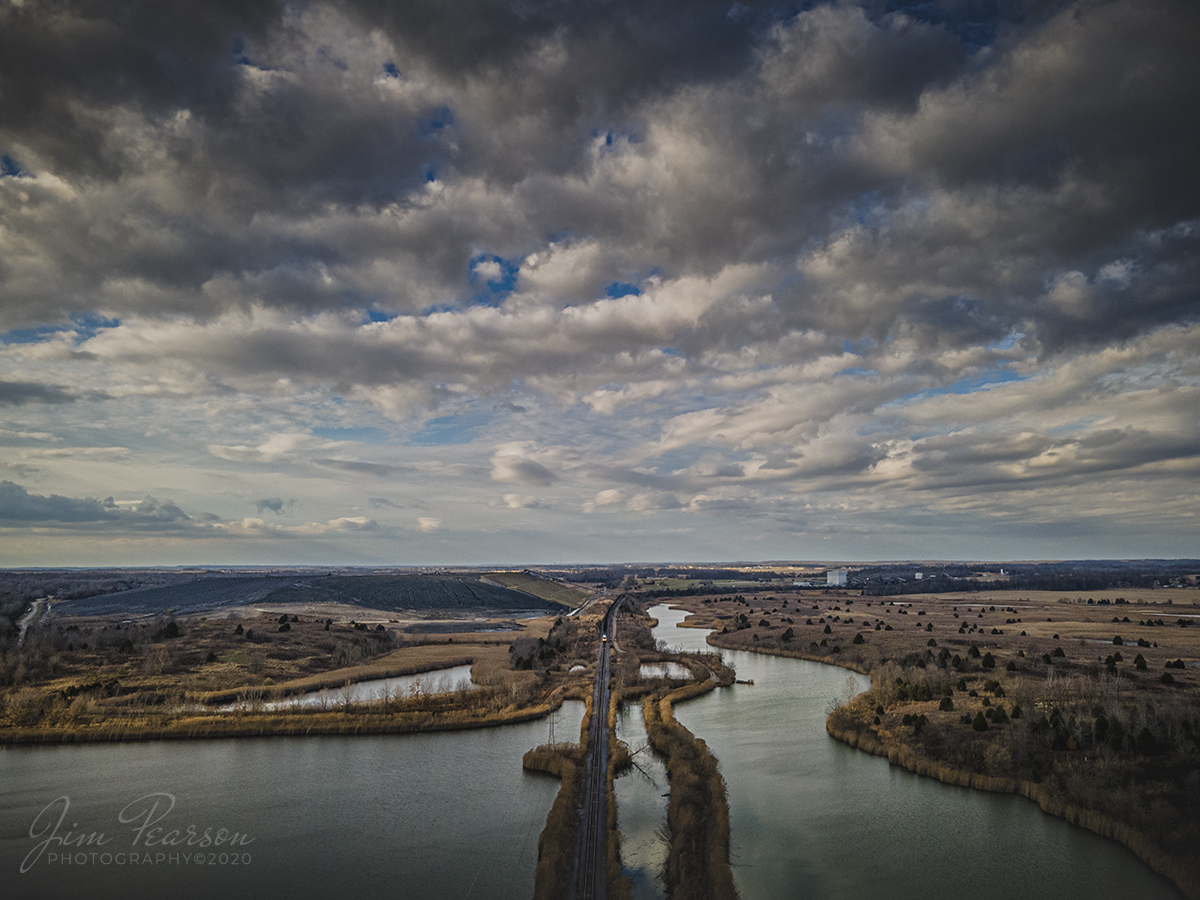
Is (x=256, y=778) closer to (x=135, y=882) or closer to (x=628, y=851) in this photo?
(x=135, y=882)

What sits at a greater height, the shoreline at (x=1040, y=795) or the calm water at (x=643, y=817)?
the shoreline at (x=1040, y=795)

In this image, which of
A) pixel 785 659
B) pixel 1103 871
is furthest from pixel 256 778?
pixel 785 659

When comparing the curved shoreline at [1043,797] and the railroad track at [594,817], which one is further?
the curved shoreline at [1043,797]
